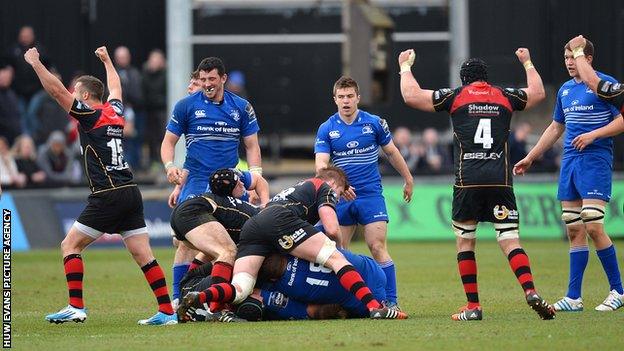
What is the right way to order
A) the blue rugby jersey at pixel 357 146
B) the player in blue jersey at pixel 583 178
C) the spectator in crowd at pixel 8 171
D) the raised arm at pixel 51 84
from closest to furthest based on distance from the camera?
the raised arm at pixel 51 84 < the player in blue jersey at pixel 583 178 < the blue rugby jersey at pixel 357 146 < the spectator in crowd at pixel 8 171

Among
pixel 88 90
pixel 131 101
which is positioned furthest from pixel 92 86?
pixel 131 101

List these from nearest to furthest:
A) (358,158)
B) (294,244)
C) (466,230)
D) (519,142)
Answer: (466,230)
(294,244)
(358,158)
(519,142)

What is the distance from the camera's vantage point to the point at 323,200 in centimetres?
1339

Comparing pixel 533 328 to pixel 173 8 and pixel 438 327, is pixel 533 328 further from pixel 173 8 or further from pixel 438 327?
pixel 173 8

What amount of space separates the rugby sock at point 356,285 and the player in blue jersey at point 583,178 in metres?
2.19

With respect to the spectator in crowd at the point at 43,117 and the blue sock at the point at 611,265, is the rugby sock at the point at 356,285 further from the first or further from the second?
the spectator in crowd at the point at 43,117

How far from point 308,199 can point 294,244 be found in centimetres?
55

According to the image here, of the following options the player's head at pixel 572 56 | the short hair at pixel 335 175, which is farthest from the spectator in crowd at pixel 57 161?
the player's head at pixel 572 56

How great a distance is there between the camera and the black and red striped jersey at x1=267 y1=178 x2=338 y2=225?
13.4 m

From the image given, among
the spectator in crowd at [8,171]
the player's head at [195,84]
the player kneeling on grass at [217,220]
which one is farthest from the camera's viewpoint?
the spectator in crowd at [8,171]

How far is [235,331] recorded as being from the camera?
12148 millimetres

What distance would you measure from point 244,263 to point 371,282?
1276 millimetres

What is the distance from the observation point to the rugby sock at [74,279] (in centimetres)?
1316

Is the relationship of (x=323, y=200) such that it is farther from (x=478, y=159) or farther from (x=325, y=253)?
(x=478, y=159)
